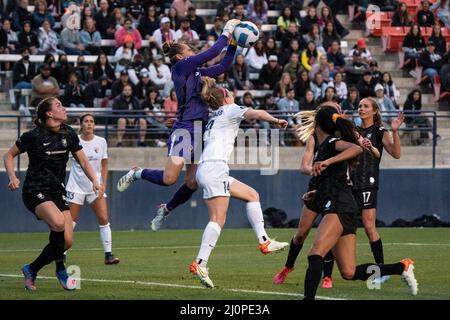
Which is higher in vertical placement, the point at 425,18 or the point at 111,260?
the point at 425,18

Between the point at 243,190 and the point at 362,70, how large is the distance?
15.8 metres

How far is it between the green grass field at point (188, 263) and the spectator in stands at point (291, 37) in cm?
702

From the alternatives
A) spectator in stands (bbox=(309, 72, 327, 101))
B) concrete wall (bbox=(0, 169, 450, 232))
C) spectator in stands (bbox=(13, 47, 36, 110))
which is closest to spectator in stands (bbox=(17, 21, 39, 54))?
spectator in stands (bbox=(13, 47, 36, 110))

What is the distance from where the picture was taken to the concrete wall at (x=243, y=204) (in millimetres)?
23953

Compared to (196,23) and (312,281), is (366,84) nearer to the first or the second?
(196,23)

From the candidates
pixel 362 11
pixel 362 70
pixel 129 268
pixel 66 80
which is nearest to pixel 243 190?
pixel 129 268

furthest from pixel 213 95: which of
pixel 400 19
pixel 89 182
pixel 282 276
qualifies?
pixel 400 19

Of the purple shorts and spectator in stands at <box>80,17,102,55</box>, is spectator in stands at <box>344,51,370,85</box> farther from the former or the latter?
the purple shorts

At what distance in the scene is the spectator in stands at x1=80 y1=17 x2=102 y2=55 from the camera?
27609mm

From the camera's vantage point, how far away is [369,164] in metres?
14.8

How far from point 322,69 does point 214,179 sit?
1556 cm

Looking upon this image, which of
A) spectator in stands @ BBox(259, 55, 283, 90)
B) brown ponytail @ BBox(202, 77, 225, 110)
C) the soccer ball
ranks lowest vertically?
spectator in stands @ BBox(259, 55, 283, 90)

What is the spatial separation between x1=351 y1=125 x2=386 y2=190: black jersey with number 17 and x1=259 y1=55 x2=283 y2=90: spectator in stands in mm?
13169

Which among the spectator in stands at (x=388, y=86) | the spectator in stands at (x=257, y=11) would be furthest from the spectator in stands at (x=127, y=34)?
the spectator in stands at (x=388, y=86)
